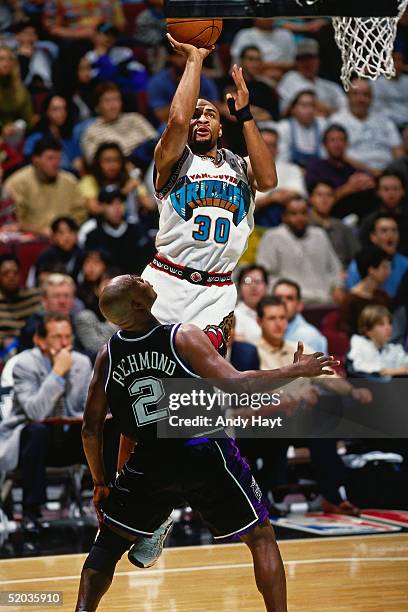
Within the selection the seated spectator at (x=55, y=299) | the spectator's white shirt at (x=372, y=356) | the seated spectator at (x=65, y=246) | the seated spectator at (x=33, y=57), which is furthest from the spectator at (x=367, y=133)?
the seated spectator at (x=55, y=299)

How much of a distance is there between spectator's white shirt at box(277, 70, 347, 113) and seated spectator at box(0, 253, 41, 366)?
488 centimetres

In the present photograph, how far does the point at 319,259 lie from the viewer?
37.8ft

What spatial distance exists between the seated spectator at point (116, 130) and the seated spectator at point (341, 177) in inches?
71.2

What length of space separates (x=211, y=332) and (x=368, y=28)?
7.73 feet

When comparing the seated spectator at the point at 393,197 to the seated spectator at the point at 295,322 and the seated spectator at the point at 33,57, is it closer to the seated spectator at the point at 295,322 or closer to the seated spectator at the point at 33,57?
the seated spectator at the point at 295,322

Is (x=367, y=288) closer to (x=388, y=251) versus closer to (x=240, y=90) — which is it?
(x=388, y=251)

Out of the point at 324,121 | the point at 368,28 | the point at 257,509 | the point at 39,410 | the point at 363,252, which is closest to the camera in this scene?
the point at 257,509

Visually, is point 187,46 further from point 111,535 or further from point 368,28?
point 111,535

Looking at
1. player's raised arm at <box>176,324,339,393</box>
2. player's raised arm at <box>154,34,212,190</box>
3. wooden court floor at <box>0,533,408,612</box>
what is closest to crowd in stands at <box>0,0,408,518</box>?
wooden court floor at <box>0,533,408,612</box>

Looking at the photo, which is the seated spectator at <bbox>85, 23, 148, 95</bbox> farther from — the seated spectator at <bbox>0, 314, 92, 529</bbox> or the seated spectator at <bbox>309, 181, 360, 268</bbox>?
the seated spectator at <bbox>0, 314, 92, 529</bbox>

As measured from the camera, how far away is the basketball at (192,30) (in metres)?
6.03

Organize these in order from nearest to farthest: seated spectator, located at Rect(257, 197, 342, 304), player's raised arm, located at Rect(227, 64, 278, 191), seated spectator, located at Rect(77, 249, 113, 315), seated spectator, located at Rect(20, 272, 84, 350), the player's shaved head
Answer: the player's shaved head, player's raised arm, located at Rect(227, 64, 278, 191), seated spectator, located at Rect(20, 272, 84, 350), seated spectator, located at Rect(77, 249, 113, 315), seated spectator, located at Rect(257, 197, 342, 304)

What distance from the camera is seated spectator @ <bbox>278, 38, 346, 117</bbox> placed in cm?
1413

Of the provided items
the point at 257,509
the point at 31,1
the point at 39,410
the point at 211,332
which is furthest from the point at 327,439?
the point at 31,1
